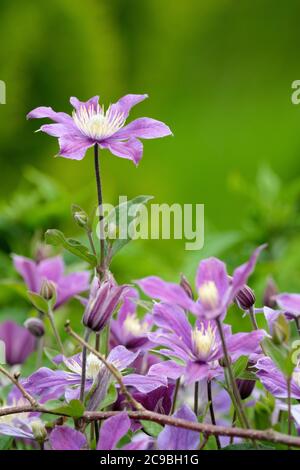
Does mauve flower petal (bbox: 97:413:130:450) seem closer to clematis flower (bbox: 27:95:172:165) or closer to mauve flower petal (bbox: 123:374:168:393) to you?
mauve flower petal (bbox: 123:374:168:393)

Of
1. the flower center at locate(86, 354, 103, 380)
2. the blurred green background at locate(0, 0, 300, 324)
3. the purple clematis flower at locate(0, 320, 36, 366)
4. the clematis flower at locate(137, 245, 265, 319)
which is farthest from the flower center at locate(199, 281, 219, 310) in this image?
the blurred green background at locate(0, 0, 300, 324)

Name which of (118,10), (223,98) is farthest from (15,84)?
(223,98)

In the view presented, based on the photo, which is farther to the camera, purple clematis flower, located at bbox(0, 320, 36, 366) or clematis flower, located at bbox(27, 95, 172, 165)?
purple clematis flower, located at bbox(0, 320, 36, 366)

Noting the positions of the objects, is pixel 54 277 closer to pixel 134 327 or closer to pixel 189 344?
pixel 134 327

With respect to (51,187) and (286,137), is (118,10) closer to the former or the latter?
(286,137)

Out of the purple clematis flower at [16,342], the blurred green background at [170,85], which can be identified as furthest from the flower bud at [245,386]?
the blurred green background at [170,85]
